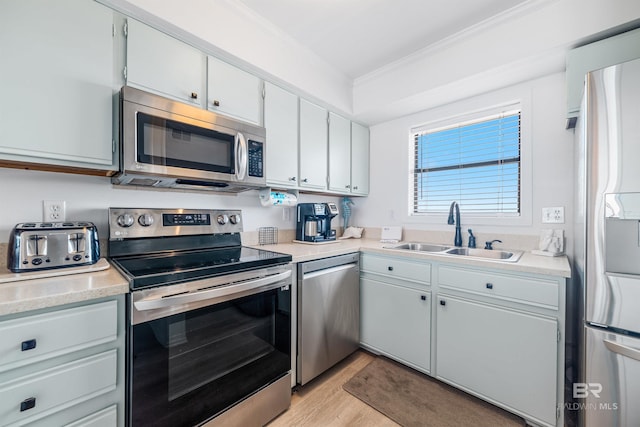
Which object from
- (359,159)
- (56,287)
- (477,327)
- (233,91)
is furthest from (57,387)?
(359,159)

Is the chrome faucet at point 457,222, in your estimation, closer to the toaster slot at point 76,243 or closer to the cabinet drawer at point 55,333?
the cabinet drawer at point 55,333

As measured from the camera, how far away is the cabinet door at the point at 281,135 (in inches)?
77.7

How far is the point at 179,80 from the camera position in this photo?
1.51 metres

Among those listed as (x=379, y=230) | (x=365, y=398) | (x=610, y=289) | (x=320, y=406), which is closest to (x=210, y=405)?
(x=320, y=406)

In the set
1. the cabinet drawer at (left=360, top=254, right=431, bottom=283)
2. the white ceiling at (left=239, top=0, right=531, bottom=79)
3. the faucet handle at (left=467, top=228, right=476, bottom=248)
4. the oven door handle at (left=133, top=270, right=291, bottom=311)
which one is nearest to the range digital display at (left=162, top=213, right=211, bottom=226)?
the oven door handle at (left=133, top=270, right=291, bottom=311)

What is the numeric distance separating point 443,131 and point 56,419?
9.87 feet

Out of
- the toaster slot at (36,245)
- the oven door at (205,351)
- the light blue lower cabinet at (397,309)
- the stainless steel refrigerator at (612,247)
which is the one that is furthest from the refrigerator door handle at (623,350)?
the toaster slot at (36,245)

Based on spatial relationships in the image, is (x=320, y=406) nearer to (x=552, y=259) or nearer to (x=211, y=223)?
(x=211, y=223)

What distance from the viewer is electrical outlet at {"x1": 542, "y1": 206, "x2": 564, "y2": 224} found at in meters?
1.88

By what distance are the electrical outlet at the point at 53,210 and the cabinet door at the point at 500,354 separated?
2.26 meters

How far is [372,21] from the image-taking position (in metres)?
1.83

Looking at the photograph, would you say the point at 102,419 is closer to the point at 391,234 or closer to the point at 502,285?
the point at 502,285

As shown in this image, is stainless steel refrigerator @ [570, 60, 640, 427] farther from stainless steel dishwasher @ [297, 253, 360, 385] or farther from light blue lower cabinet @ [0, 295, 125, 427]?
light blue lower cabinet @ [0, 295, 125, 427]

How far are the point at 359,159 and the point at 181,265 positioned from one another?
6.73ft
